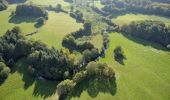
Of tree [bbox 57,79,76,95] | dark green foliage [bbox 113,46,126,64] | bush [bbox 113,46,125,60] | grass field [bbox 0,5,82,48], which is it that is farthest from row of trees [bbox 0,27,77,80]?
bush [bbox 113,46,125,60]

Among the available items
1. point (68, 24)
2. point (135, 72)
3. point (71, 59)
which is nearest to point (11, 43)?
point (71, 59)

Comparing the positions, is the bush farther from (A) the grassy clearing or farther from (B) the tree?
(A) the grassy clearing

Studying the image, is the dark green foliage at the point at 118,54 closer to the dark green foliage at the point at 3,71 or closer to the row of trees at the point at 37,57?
the row of trees at the point at 37,57

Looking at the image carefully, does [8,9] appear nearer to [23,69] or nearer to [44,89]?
[23,69]

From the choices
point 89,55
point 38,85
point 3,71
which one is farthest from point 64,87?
point 3,71

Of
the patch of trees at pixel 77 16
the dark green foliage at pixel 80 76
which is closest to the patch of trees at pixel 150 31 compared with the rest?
the patch of trees at pixel 77 16

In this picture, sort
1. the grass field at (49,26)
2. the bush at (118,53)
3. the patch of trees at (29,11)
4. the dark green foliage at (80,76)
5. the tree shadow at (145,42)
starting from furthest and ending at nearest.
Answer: the patch of trees at (29,11) < the tree shadow at (145,42) < the grass field at (49,26) < the bush at (118,53) < the dark green foliage at (80,76)
